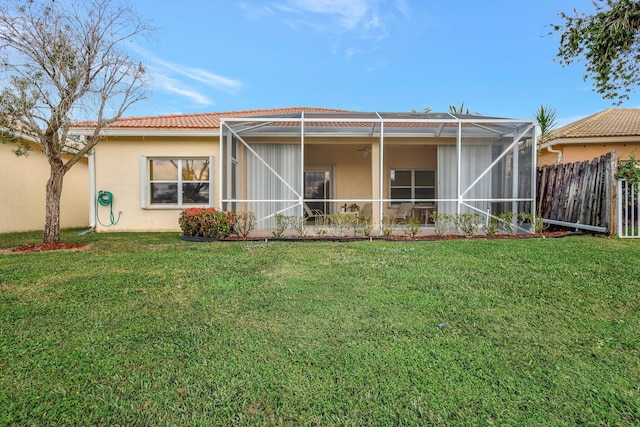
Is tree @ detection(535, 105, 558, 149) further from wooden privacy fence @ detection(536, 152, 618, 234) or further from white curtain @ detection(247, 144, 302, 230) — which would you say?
white curtain @ detection(247, 144, 302, 230)

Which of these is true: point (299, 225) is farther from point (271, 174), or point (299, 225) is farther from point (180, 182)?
point (180, 182)

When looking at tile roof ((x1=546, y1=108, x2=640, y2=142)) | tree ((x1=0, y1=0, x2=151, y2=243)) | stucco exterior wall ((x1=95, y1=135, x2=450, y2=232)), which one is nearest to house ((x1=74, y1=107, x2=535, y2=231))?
stucco exterior wall ((x1=95, y1=135, x2=450, y2=232))

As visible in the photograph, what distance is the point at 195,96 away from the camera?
15031 mm

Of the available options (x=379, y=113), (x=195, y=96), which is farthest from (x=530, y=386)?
(x=195, y=96)

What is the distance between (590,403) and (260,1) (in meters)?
13.3

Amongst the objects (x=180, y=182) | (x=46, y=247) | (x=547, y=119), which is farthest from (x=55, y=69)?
(x=547, y=119)

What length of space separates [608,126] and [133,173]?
16.2m

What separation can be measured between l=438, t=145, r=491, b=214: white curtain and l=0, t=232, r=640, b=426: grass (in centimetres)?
502

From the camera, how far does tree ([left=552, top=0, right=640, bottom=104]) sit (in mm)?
7391

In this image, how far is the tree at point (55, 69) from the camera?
6.64 metres

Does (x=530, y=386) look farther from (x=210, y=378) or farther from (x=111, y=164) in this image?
(x=111, y=164)

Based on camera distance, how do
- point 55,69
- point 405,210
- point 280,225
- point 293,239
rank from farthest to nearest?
1. point 405,210
2. point 280,225
3. point 293,239
4. point 55,69

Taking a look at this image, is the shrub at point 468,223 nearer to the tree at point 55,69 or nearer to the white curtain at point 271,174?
the white curtain at point 271,174

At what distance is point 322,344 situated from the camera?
280 centimetres
